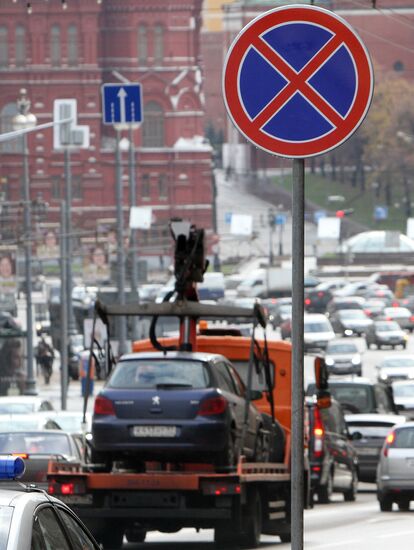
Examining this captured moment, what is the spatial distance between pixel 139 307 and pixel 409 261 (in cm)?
11432

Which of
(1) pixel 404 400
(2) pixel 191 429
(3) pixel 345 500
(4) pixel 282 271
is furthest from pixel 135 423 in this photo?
(4) pixel 282 271

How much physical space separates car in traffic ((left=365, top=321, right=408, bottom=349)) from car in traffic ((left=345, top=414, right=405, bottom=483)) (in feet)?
155

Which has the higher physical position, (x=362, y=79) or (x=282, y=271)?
(x=362, y=79)

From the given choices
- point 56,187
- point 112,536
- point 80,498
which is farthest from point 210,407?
point 56,187

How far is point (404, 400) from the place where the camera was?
43469 millimetres

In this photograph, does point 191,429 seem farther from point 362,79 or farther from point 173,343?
point 362,79

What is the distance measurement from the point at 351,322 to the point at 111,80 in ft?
148

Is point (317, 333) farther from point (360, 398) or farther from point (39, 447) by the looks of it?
point (39, 447)

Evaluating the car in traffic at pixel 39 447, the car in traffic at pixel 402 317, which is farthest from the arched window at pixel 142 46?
the car in traffic at pixel 39 447

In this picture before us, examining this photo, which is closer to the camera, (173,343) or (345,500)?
(173,343)

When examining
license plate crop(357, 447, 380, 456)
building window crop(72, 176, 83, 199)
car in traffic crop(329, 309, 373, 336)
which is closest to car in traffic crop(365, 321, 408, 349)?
car in traffic crop(329, 309, 373, 336)

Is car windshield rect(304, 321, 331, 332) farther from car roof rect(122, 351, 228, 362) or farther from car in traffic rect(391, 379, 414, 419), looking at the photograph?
car roof rect(122, 351, 228, 362)

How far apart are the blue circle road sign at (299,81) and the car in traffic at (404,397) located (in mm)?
33578

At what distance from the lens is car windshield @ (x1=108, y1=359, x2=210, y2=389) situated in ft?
58.3
